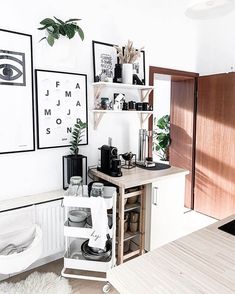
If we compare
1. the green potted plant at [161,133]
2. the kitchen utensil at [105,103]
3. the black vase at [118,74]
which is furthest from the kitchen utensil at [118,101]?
the green potted plant at [161,133]

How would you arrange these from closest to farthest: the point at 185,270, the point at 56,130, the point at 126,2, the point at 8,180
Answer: the point at 185,270
the point at 8,180
the point at 56,130
the point at 126,2

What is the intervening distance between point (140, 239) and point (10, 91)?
→ 176 cm

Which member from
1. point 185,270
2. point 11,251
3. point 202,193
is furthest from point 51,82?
point 202,193

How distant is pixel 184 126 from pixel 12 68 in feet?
7.92

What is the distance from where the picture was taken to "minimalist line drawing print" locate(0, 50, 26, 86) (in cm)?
205

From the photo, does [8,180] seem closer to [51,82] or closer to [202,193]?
[51,82]

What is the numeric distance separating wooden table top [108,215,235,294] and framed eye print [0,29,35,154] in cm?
157

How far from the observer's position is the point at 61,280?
2123 millimetres

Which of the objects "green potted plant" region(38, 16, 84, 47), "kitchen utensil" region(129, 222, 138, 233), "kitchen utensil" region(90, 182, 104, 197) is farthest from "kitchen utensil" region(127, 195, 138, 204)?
"green potted plant" region(38, 16, 84, 47)

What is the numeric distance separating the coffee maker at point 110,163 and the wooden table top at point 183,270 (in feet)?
3.88

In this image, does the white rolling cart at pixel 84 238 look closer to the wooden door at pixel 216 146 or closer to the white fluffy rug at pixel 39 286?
the white fluffy rug at pixel 39 286

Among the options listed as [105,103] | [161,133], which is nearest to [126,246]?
[105,103]

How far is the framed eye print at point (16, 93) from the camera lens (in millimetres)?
2070

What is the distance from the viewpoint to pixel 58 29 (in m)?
2.22
